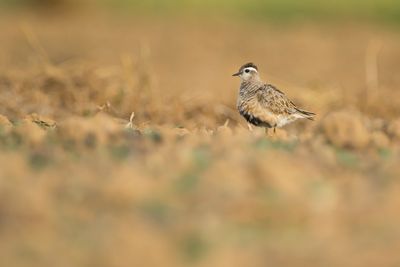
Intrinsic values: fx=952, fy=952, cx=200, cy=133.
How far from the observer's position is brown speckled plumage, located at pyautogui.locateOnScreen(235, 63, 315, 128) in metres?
10.5

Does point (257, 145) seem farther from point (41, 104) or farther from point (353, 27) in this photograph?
point (353, 27)

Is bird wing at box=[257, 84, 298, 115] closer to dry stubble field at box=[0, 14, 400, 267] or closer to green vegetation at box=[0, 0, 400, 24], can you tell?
dry stubble field at box=[0, 14, 400, 267]

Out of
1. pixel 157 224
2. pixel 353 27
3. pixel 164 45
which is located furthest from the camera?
pixel 353 27

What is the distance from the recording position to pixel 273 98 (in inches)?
418

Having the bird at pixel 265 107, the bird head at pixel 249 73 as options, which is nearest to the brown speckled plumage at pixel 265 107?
the bird at pixel 265 107

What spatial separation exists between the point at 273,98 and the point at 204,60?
1221 centimetres

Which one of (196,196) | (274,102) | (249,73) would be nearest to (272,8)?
(249,73)

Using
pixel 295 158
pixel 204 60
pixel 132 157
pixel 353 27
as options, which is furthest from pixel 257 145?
pixel 353 27

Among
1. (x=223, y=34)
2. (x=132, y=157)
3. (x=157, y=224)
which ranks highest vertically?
(x=223, y=34)

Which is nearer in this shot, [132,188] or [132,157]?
[132,188]

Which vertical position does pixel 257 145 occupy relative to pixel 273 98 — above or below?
below

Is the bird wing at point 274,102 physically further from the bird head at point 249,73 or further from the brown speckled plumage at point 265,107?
the bird head at point 249,73

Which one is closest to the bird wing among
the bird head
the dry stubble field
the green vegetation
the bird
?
the bird

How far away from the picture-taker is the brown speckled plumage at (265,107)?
34.3 ft
